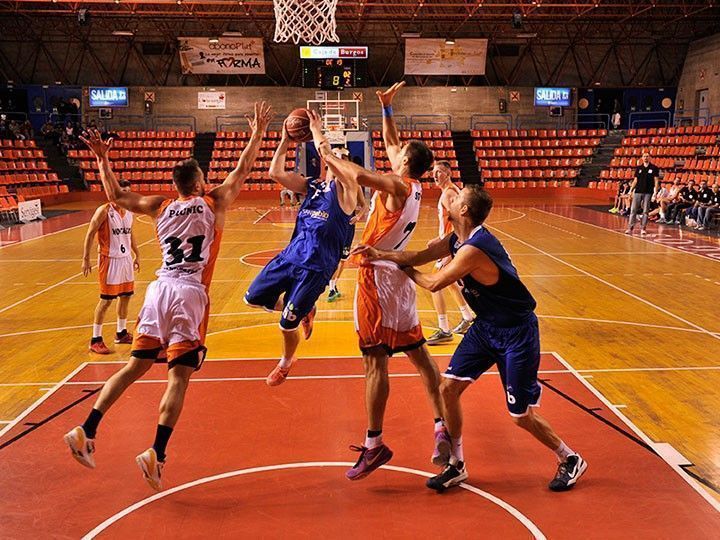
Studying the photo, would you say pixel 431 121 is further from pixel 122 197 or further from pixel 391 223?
pixel 122 197

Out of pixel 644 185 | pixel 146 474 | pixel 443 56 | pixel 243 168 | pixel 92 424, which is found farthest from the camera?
pixel 443 56

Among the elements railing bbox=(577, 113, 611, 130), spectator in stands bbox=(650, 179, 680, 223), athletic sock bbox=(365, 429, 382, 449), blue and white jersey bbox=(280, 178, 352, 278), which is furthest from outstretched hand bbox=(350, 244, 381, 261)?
railing bbox=(577, 113, 611, 130)

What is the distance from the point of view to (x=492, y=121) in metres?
34.9

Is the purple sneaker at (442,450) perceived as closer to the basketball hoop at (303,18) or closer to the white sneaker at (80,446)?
the white sneaker at (80,446)

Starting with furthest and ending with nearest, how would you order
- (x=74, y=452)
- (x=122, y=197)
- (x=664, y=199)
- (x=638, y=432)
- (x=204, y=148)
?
(x=204, y=148) < (x=664, y=199) < (x=638, y=432) < (x=122, y=197) < (x=74, y=452)

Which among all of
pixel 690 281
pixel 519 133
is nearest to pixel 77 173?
pixel 519 133

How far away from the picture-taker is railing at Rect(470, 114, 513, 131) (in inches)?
1361

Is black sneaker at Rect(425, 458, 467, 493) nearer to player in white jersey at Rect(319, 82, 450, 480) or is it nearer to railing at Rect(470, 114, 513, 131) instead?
player in white jersey at Rect(319, 82, 450, 480)

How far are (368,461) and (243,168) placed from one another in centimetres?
211

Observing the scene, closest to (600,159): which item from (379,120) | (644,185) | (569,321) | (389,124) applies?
(379,120)

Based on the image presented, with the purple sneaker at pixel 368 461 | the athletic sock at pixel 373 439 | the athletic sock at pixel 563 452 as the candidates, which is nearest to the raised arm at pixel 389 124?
the athletic sock at pixel 373 439

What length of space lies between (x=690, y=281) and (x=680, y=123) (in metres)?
25.8

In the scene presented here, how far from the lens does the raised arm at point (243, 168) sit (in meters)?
4.61

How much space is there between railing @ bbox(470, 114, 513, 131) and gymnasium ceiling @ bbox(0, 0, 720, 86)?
1.81 meters
